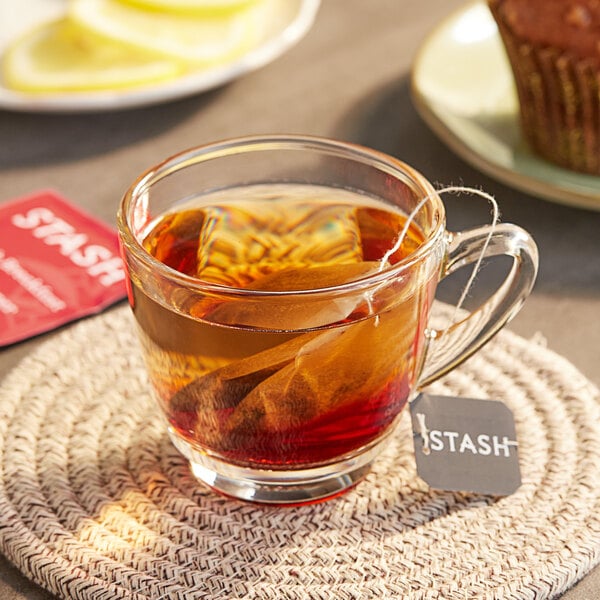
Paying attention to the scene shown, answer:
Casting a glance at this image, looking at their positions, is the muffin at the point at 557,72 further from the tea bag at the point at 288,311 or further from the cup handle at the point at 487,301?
the tea bag at the point at 288,311

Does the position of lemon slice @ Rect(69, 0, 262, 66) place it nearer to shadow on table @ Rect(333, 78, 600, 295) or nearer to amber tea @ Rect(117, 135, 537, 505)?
shadow on table @ Rect(333, 78, 600, 295)

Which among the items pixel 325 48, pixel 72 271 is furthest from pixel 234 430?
pixel 325 48

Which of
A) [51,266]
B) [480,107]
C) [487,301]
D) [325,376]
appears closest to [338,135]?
[480,107]

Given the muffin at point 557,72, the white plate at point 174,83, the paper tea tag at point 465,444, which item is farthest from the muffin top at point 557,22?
the paper tea tag at point 465,444

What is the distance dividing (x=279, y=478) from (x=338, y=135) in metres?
0.69

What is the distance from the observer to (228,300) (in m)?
0.60

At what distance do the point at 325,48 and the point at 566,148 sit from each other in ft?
1.76

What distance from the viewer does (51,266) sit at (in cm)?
101

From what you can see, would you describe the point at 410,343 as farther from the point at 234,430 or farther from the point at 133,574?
the point at 133,574

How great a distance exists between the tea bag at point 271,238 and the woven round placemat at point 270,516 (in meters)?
0.15

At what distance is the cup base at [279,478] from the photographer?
0.69 metres

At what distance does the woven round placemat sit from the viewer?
645 mm

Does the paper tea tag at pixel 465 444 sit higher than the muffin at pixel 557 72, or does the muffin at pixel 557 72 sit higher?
the muffin at pixel 557 72

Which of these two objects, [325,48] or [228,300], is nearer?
[228,300]
